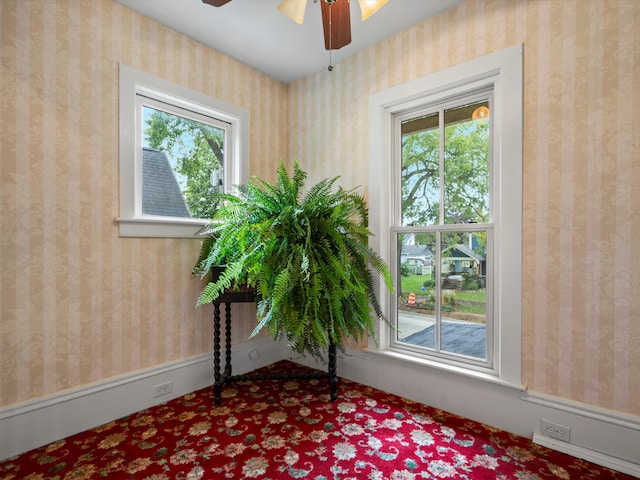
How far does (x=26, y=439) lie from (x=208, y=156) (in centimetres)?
196

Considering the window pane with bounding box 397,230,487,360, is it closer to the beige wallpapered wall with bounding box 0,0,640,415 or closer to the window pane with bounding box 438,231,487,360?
the window pane with bounding box 438,231,487,360

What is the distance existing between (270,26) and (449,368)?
2.48 metres

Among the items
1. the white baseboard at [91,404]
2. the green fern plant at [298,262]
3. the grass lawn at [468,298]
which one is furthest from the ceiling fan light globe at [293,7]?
the white baseboard at [91,404]

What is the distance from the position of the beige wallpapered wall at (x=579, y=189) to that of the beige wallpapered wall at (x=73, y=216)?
2151 millimetres

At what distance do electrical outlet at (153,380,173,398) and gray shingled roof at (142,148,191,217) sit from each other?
1.13 metres

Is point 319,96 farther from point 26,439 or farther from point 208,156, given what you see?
point 26,439

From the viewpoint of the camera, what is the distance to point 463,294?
6.81ft

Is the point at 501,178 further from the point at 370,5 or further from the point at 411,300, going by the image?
the point at 370,5

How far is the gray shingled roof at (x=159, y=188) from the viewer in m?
2.19

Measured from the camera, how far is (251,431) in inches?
70.8

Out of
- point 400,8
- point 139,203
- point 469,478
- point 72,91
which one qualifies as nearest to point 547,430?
point 469,478

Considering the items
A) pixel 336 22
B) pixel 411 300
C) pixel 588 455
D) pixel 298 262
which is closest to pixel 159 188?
pixel 298 262

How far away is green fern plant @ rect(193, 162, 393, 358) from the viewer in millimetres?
1799

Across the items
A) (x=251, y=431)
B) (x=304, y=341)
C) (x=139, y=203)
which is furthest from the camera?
(x=139, y=203)
